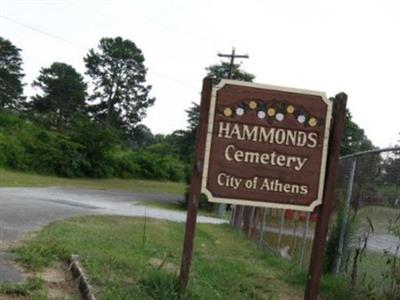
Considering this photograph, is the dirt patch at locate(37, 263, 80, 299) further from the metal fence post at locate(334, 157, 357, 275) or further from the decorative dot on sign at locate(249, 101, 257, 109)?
the metal fence post at locate(334, 157, 357, 275)

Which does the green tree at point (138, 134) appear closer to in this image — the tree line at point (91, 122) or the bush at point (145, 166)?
the tree line at point (91, 122)

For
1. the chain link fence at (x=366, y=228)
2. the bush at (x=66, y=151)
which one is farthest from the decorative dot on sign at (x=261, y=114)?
the bush at (x=66, y=151)

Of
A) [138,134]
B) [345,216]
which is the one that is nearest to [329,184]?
[345,216]

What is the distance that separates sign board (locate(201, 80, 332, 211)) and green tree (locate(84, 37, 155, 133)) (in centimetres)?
6688

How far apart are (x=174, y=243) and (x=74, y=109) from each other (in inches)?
2411

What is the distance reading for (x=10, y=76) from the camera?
6675 cm

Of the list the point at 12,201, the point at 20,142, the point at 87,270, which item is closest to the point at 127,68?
the point at 20,142

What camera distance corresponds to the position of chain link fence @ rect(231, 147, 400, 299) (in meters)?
7.02

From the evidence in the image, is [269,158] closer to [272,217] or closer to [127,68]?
[272,217]

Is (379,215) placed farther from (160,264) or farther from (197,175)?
(160,264)

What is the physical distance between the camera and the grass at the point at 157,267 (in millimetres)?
6922

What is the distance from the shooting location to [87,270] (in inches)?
299

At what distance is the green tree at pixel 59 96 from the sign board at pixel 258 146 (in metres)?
61.5

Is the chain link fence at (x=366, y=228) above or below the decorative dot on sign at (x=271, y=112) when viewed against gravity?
below
